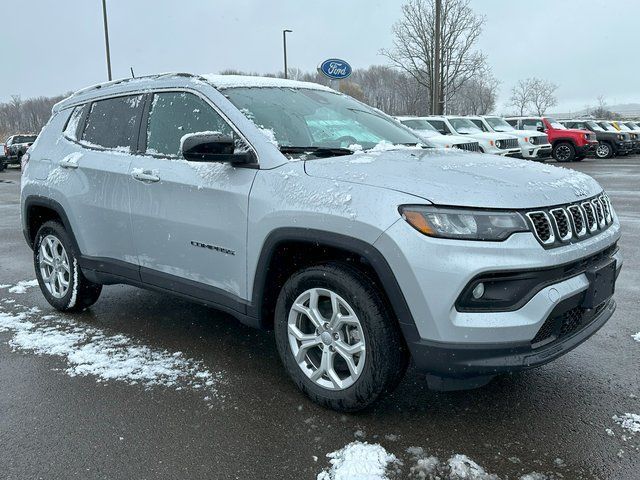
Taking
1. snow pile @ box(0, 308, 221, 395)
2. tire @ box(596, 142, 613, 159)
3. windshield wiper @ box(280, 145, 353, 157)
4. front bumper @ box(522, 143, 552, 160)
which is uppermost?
windshield wiper @ box(280, 145, 353, 157)

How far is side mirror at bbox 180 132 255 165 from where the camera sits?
3.08 metres

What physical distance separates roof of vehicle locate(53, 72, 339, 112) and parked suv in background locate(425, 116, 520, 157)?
44.5 feet

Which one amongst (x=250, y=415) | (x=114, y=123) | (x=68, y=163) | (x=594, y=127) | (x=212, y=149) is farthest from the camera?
(x=594, y=127)

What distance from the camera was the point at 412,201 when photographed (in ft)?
8.32

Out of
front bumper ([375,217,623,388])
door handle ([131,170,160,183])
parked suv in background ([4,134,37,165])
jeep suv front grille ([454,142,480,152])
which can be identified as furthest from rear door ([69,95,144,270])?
parked suv in background ([4,134,37,165])

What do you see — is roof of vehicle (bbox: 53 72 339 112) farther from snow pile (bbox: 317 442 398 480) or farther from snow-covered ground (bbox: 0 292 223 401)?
snow pile (bbox: 317 442 398 480)

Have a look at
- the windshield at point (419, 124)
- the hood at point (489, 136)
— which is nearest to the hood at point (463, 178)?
the windshield at point (419, 124)

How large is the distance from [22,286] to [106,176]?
2.45m

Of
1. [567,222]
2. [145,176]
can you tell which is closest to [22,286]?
[145,176]

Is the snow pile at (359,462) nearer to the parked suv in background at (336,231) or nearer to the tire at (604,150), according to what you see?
the parked suv in background at (336,231)

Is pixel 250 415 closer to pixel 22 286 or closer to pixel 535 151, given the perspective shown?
pixel 22 286

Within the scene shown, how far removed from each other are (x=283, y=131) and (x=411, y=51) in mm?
36708

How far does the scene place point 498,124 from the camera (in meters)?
20.6

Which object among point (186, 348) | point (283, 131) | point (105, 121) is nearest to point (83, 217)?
point (105, 121)
